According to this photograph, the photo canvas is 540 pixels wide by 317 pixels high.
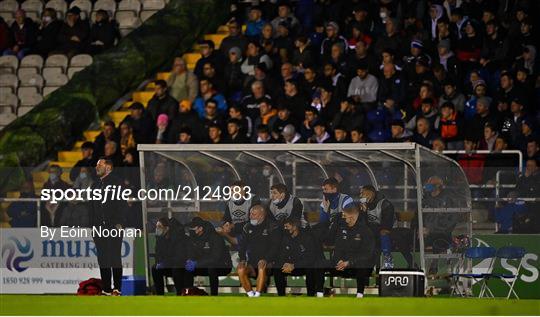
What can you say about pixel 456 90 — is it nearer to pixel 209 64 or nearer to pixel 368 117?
pixel 368 117

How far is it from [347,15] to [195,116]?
283 centimetres

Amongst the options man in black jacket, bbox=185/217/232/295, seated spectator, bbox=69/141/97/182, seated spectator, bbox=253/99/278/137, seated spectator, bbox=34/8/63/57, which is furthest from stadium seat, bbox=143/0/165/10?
man in black jacket, bbox=185/217/232/295

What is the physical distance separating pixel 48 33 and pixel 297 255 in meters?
9.16

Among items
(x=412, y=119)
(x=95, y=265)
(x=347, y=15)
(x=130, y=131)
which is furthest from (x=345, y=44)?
(x=95, y=265)

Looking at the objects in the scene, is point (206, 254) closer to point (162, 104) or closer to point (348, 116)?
point (348, 116)

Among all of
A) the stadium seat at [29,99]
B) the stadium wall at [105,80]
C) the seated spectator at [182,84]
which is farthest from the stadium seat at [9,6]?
the seated spectator at [182,84]

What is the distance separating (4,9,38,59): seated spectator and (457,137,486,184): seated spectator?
27.9 feet

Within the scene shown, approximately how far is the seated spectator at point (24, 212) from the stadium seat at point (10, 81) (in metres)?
5.12

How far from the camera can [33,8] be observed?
24.5m

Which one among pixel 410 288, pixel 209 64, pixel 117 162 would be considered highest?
pixel 209 64

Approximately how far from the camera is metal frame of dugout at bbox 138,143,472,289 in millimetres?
16422

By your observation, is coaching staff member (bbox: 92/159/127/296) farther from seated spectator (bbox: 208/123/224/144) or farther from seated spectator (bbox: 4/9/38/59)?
seated spectator (bbox: 4/9/38/59)

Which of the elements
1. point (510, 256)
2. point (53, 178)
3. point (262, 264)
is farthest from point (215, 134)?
point (510, 256)

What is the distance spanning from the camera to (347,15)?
70.5ft
